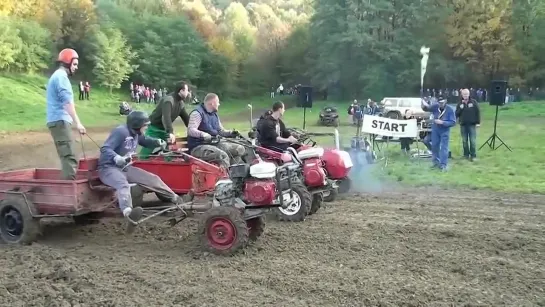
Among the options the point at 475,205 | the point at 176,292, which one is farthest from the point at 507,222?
the point at 176,292

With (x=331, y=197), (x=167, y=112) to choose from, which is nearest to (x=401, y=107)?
(x=331, y=197)

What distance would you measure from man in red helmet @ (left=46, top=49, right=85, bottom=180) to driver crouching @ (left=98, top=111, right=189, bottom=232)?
0.52m

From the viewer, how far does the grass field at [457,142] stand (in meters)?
12.1

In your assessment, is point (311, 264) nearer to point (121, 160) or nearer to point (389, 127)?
point (121, 160)

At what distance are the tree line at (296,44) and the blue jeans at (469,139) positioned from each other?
34.6m

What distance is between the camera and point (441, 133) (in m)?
13.8

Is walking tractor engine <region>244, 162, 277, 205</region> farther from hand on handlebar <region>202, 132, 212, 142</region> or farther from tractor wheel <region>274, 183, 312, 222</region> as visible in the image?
hand on handlebar <region>202, 132, 212, 142</region>

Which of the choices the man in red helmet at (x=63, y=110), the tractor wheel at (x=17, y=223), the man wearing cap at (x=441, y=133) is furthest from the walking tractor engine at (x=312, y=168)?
the man wearing cap at (x=441, y=133)

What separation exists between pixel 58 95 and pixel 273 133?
10.9 ft

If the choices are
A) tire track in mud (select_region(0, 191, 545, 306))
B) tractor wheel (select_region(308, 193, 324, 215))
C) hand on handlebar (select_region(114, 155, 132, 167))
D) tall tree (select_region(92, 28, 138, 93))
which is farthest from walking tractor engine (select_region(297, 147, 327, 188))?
tall tree (select_region(92, 28, 138, 93))

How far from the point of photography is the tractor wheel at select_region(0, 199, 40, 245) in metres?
7.07

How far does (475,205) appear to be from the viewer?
9.39 m

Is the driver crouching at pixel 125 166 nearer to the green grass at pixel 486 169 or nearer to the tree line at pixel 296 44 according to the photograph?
the green grass at pixel 486 169

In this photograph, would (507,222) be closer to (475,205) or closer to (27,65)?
(475,205)
